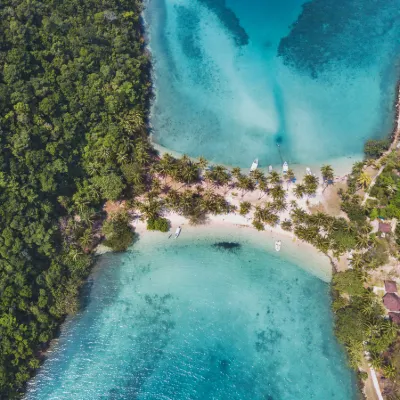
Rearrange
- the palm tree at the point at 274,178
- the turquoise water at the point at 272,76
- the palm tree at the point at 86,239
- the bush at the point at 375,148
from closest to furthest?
the palm tree at the point at 86,239, the palm tree at the point at 274,178, the bush at the point at 375,148, the turquoise water at the point at 272,76

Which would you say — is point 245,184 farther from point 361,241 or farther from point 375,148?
point 375,148

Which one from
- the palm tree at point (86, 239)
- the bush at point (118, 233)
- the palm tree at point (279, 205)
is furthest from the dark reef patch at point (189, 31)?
the palm tree at point (86, 239)

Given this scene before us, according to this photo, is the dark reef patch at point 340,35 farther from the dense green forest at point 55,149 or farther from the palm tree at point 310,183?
the dense green forest at point 55,149

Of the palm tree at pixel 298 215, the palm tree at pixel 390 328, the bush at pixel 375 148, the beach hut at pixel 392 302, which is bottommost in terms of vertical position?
the palm tree at pixel 390 328

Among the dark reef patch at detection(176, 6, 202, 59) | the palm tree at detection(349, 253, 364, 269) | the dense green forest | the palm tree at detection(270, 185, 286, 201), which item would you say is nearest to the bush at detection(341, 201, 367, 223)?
the palm tree at detection(349, 253, 364, 269)

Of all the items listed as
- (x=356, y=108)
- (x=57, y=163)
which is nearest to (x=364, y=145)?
(x=356, y=108)

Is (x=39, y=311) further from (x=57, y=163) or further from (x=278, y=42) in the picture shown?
(x=278, y=42)
